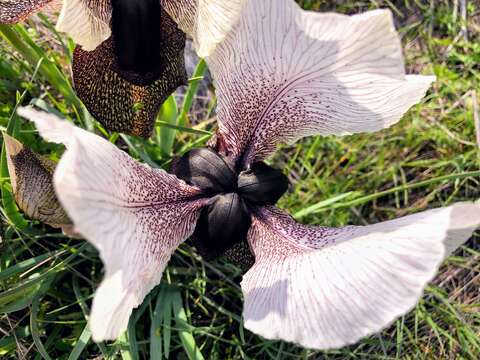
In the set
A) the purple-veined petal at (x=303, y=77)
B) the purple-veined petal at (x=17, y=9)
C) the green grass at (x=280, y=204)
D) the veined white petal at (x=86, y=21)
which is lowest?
the green grass at (x=280, y=204)

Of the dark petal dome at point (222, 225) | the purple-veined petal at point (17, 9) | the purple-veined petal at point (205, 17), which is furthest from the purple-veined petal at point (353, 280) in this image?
the purple-veined petal at point (17, 9)

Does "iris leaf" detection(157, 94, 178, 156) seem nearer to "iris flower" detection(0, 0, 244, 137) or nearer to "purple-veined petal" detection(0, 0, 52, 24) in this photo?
"iris flower" detection(0, 0, 244, 137)

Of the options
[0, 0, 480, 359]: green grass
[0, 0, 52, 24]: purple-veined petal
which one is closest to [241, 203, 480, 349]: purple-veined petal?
[0, 0, 480, 359]: green grass

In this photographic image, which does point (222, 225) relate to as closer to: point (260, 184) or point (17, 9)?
point (260, 184)

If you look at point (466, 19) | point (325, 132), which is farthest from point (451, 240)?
point (466, 19)

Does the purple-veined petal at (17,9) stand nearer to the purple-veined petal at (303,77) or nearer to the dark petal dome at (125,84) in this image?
the dark petal dome at (125,84)

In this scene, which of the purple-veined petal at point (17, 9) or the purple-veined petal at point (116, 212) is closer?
the purple-veined petal at point (116, 212)
